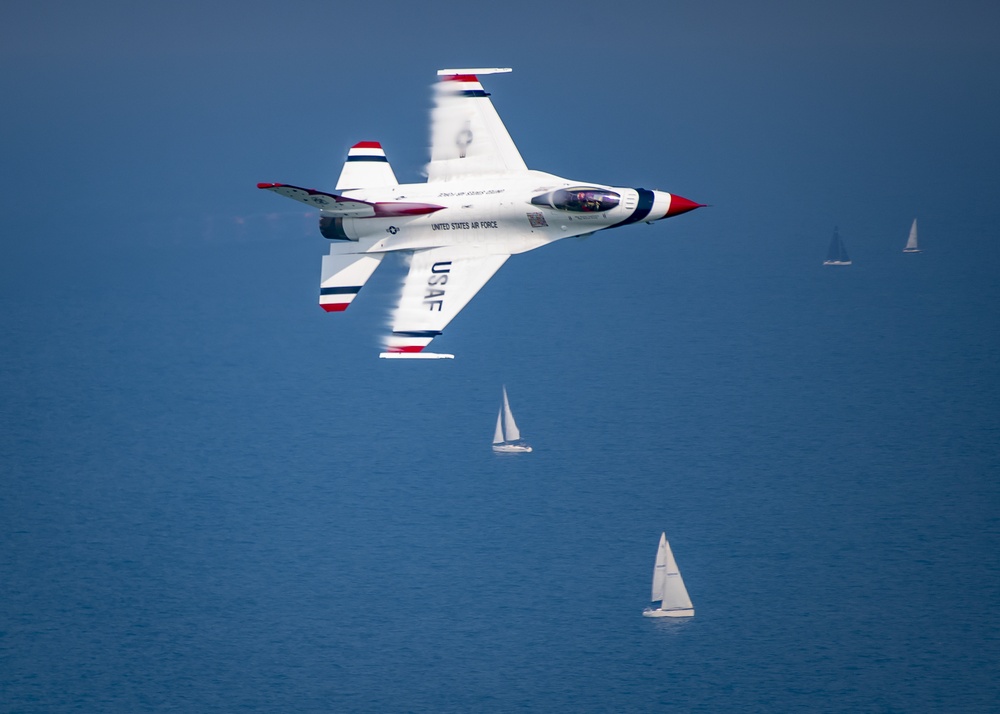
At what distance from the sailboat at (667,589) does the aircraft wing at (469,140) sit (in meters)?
54.6

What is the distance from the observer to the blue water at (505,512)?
136000 mm

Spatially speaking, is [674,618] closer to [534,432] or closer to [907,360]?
[534,432]

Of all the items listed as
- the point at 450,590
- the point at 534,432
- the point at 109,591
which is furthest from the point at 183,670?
the point at 534,432

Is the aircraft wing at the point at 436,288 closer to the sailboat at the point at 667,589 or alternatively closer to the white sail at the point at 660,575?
the sailboat at the point at 667,589

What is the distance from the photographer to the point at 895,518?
499ft

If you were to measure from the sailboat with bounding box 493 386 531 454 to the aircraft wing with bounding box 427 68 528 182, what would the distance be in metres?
72.7

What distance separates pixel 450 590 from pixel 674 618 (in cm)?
2513

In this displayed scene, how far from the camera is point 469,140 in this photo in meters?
63.9

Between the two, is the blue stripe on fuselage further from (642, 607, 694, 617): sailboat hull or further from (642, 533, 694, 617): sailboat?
(642, 607, 694, 617): sailboat hull

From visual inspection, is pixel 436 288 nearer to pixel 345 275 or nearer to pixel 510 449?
pixel 345 275

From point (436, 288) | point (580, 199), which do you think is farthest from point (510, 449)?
point (580, 199)

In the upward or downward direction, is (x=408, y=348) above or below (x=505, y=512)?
above

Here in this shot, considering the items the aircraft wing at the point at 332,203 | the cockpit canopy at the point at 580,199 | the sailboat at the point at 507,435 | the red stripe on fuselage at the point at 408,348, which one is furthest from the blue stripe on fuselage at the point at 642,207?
the sailboat at the point at 507,435

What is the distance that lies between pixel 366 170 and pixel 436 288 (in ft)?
23.9
